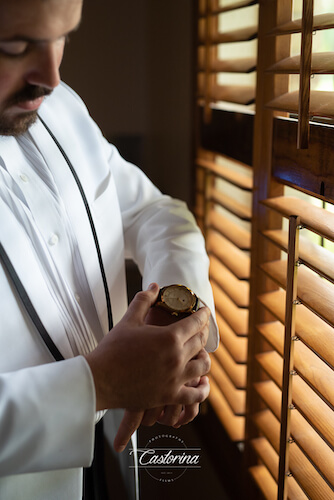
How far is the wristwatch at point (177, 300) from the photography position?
1.16 m

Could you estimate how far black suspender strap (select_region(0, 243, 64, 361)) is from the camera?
1139 millimetres

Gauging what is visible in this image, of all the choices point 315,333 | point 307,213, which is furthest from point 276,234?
point 315,333

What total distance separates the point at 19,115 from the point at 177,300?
50cm

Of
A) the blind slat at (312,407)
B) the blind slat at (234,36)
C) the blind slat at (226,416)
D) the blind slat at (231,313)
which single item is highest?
the blind slat at (234,36)

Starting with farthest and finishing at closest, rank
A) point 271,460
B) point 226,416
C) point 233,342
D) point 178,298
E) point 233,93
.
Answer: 1. point 226,416
2. point 233,342
3. point 233,93
4. point 271,460
5. point 178,298

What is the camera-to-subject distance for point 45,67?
1046 millimetres

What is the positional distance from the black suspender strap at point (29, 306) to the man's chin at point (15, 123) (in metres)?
0.24

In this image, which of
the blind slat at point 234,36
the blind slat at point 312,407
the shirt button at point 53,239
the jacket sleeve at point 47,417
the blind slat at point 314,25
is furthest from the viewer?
the blind slat at point 234,36

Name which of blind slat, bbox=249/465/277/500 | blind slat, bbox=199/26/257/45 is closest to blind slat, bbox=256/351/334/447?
blind slat, bbox=249/465/277/500

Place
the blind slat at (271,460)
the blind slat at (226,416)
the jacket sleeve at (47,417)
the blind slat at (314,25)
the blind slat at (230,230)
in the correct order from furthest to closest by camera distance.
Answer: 1. the blind slat at (226,416)
2. the blind slat at (230,230)
3. the blind slat at (271,460)
4. the blind slat at (314,25)
5. the jacket sleeve at (47,417)

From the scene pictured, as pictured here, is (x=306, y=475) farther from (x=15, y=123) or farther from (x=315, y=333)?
(x=15, y=123)

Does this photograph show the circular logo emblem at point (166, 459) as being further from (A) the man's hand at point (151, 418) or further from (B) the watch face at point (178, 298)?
(B) the watch face at point (178, 298)

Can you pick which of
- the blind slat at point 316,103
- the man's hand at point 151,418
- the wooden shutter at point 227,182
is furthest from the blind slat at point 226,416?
the blind slat at point 316,103

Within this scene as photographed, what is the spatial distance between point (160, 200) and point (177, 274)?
1.19 ft
